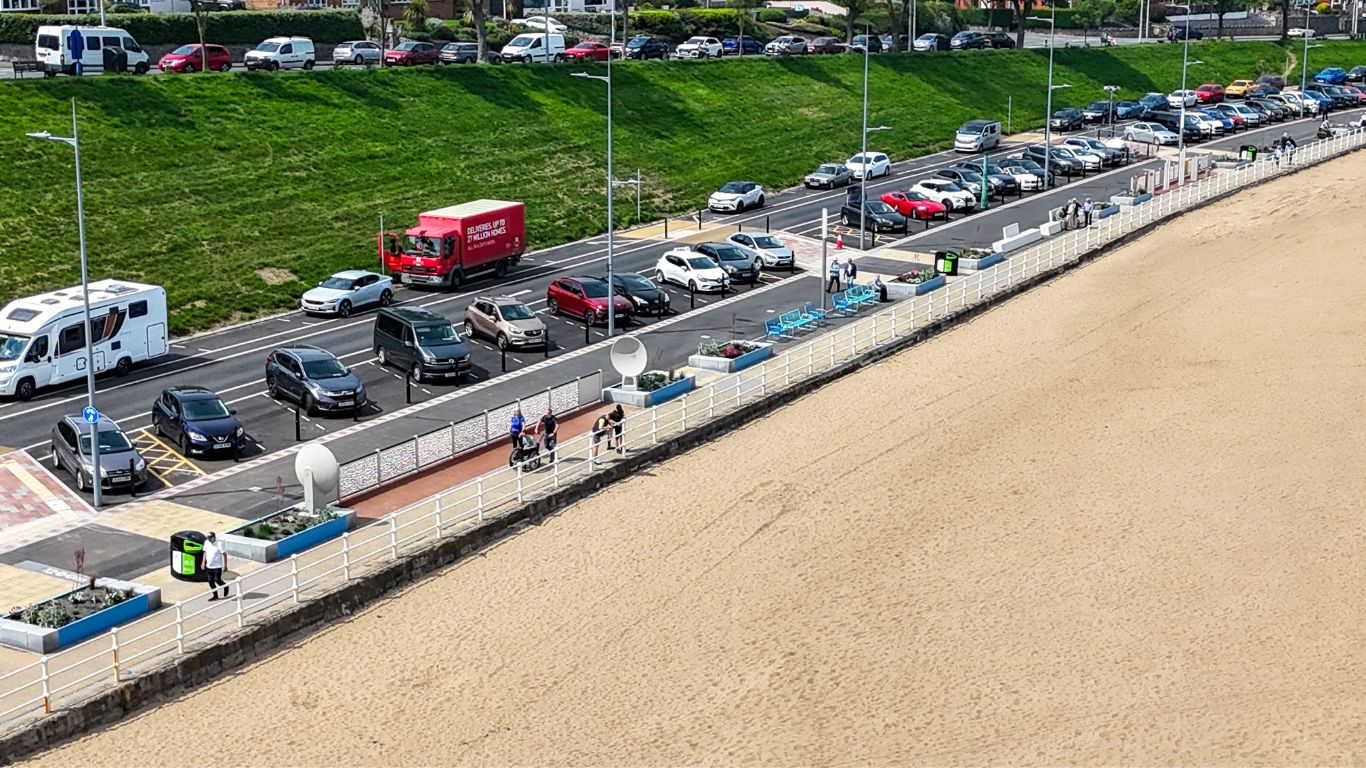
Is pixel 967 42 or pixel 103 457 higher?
pixel 967 42

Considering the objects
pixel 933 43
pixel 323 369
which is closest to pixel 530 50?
pixel 933 43

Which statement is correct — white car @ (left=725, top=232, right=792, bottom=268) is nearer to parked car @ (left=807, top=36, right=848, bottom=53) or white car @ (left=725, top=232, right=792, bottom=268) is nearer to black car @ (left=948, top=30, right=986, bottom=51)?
parked car @ (left=807, top=36, right=848, bottom=53)

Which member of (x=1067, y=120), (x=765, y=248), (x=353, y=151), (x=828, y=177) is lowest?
(x=765, y=248)

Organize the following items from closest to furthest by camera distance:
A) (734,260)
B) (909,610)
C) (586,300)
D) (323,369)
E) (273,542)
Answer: (909,610) → (273,542) → (323,369) → (586,300) → (734,260)

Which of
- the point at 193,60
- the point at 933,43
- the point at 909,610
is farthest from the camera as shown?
the point at 933,43

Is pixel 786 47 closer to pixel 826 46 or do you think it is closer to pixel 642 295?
pixel 826 46

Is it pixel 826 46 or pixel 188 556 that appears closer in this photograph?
pixel 188 556

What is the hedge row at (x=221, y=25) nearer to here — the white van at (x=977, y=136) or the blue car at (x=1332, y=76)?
the white van at (x=977, y=136)

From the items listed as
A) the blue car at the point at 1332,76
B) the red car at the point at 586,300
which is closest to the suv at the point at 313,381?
the red car at the point at 586,300
